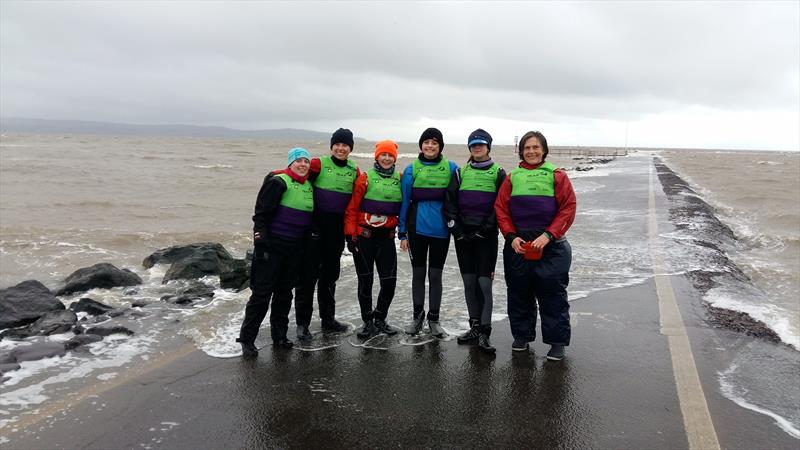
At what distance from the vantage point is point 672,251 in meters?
9.77

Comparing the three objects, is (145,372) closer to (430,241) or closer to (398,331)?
(398,331)

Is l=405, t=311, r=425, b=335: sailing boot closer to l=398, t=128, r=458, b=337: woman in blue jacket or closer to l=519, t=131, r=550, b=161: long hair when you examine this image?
l=398, t=128, r=458, b=337: woman in blue jacket

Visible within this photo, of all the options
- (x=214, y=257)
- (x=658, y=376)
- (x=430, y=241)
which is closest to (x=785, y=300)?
(x=658, y=376)

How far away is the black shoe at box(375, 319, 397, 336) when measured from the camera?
545 cm

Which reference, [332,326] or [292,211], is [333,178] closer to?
[292,211]

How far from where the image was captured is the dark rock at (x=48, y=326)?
17.8ft

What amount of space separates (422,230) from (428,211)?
21 cm

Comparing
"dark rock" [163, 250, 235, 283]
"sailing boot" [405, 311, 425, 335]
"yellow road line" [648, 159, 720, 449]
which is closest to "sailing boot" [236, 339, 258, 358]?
"sailing boot" [405, 311, 425, 335]

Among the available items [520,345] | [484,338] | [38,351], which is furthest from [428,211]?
[38,351]

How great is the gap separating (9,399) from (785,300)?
953 centimetres

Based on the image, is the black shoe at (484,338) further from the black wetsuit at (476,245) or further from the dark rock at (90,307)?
the dark rock at (90,307)

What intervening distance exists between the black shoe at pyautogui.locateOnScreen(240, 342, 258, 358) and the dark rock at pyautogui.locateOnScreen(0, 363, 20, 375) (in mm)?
1942

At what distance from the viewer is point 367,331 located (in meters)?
5.39

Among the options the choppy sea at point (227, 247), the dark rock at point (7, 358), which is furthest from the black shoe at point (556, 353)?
the dark rock at point (7, 358)
